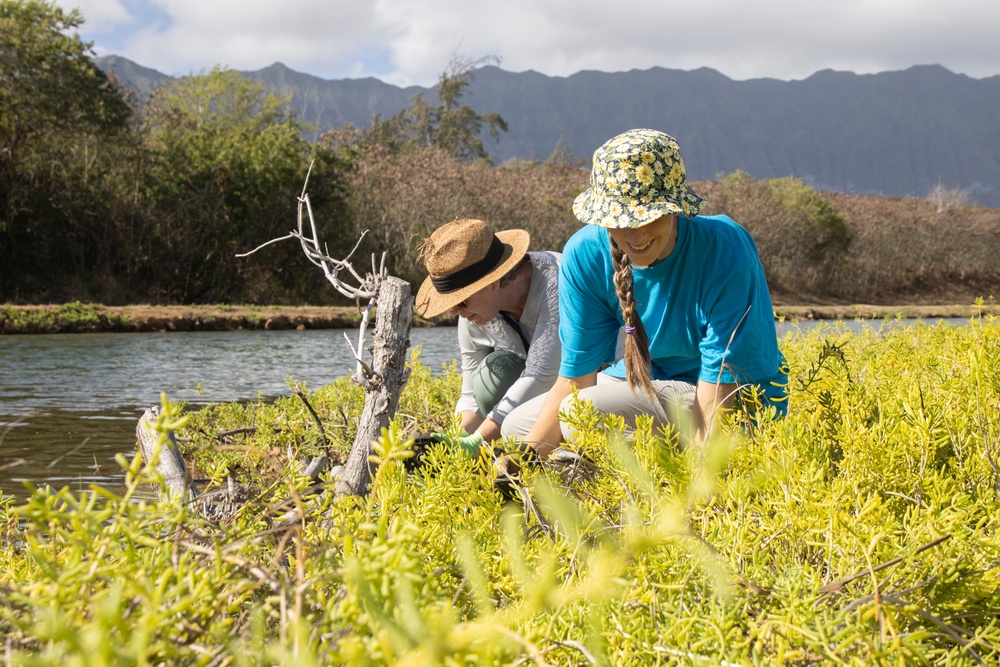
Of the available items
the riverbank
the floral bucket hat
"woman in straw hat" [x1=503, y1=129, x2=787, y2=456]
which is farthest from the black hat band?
the riverbank

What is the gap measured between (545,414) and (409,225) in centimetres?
2285

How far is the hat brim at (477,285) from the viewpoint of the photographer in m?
3.64

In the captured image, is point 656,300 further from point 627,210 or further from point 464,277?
point 464,277

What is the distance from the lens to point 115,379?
966 centimetres

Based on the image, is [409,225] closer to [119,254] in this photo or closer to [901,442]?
[119,254]

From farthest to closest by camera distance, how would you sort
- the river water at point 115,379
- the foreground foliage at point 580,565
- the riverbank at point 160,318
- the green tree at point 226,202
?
the green tree at point 226,202, the riverbank at point 160,318, the river water at point 115,379, the foreground foliage at point 580,565

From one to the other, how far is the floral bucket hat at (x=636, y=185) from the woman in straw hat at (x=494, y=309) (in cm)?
113

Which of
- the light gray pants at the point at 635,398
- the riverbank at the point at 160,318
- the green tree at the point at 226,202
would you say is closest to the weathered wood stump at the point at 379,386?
the light gray pants at the point at 635,398

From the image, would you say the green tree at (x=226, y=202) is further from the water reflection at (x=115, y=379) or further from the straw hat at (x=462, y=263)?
the straw hat at (x=462, y=263)

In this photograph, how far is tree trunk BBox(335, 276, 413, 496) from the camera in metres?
3.52

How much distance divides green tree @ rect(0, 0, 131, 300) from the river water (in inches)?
316

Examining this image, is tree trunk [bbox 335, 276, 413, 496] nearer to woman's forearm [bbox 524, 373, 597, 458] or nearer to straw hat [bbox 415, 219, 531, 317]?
straw hat [bbox 415, 219, 531, 317]

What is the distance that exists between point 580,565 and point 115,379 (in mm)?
9354

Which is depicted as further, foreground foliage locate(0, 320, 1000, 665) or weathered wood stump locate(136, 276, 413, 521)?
weathered wood stump locate(136, 276, 413, 521)
